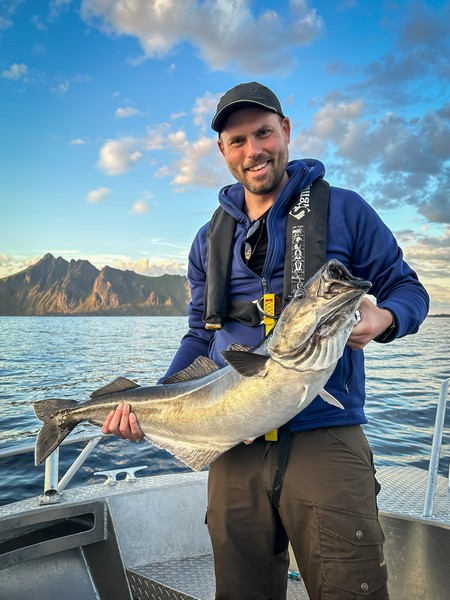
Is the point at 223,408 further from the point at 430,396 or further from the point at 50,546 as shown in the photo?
the point at 430,396

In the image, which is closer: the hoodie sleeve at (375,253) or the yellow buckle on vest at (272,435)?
the yellow buckle on vest at (272,435)

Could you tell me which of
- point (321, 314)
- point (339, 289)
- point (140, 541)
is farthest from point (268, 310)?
point (140, 541)

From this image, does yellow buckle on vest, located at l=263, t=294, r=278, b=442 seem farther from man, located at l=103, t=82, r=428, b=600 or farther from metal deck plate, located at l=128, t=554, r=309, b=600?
metal deck plate, located at l=128, t=554, r=309, b=600

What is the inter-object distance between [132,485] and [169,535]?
28.2 inches

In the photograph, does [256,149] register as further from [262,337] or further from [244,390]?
[244,390]

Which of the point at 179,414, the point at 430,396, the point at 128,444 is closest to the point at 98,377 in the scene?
the point at 128,444

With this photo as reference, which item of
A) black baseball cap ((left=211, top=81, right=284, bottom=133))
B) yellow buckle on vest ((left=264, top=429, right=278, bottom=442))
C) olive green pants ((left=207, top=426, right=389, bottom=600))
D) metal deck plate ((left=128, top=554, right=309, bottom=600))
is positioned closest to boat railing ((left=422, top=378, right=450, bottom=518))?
metal deck plate ((left=128, top=554, right=309, bottom=600))

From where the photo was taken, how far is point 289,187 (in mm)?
3643

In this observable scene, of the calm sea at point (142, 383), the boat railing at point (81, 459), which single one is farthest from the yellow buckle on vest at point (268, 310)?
the calm sea at point (142, 383)

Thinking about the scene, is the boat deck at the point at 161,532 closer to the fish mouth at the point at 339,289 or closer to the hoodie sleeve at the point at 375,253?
the hoodie sleeve at the point at 375,253

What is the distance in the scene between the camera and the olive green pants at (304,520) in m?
2.87

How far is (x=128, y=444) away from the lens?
46.0ft

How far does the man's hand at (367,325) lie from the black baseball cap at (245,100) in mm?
1823

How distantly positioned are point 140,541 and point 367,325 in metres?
4.19
